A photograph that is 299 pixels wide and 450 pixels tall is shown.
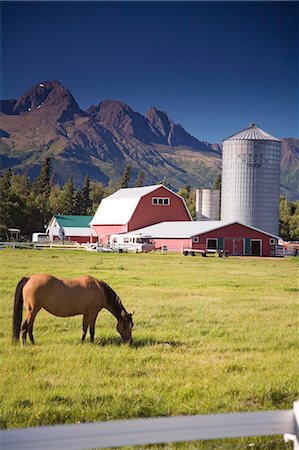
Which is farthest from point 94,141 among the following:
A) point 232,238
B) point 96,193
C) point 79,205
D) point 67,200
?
point 232,238

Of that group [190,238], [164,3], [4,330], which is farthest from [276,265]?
[4,330]

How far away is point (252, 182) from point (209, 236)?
908 mm

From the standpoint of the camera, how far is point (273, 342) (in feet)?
15.6

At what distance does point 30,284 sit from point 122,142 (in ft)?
5.49

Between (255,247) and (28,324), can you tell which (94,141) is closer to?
(28,324)

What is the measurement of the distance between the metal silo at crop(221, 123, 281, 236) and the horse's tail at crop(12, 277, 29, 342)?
276 cm

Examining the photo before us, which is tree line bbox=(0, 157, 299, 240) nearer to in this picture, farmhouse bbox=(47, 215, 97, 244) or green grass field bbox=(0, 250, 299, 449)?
farmhouse bbox=(47, 215, 97, 244)

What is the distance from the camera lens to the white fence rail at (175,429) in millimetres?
2080

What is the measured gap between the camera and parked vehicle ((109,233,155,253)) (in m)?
5.35

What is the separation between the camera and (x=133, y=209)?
214 inches

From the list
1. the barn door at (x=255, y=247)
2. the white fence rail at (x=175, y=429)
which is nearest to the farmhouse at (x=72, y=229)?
the barn door at (x=255, y=247)

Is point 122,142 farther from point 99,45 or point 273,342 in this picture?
point 273,342

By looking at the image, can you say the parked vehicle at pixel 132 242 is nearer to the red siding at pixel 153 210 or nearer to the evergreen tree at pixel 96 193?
the red siding at pixel 153 210

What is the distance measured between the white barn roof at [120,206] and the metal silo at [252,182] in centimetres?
123
